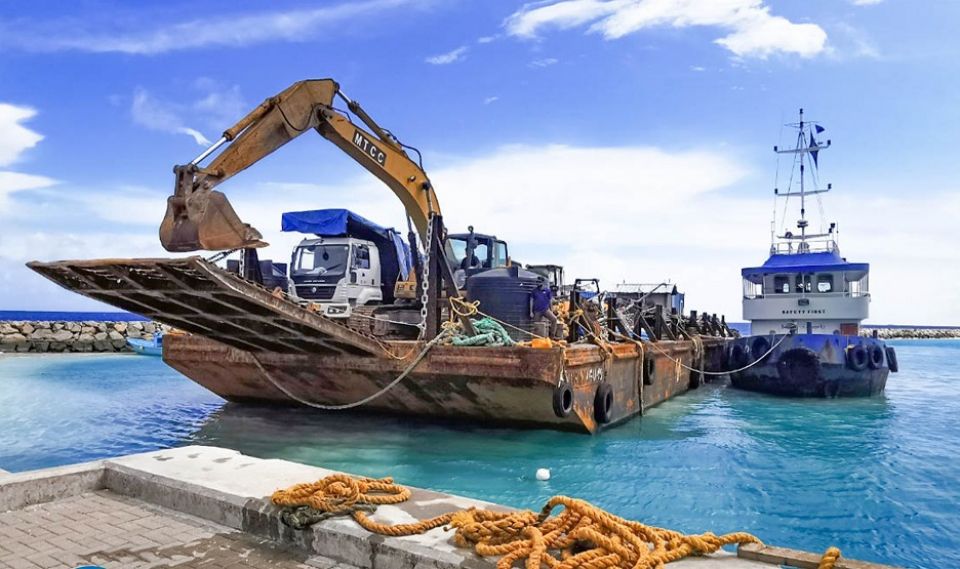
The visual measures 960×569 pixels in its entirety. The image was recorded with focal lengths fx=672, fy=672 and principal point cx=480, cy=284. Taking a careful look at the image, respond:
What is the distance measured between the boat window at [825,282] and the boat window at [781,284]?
0.89 m

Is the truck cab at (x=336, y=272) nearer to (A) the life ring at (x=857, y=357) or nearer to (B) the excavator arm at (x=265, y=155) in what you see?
(B) the excavator arm at (x=265, y=155)

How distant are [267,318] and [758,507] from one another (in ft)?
21.0

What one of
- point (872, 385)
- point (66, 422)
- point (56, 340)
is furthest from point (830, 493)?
point (56, 340)

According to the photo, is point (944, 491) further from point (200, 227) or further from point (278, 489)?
point (200, 227)

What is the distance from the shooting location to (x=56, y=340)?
119 ft

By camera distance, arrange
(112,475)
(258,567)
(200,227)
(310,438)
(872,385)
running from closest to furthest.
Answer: (258,567) < (112,475) < (200,227) < (310,438) < (872,385)

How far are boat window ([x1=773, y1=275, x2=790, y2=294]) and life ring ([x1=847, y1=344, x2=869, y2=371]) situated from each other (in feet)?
12.9

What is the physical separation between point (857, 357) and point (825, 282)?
386 centimetres

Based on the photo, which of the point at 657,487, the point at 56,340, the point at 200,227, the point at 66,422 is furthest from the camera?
the point at 56,340

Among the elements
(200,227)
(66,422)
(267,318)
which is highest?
(200,227)

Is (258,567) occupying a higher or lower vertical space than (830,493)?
higher

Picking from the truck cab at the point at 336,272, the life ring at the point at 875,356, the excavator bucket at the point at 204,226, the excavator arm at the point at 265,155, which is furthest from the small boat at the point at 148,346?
the life ring at the point at 875,356

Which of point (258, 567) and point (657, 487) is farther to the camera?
point (657, 487)

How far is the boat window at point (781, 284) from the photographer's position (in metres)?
21.7
